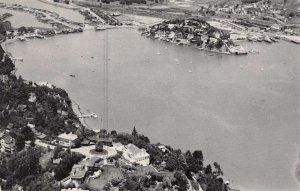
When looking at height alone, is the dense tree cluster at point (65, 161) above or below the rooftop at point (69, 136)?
above

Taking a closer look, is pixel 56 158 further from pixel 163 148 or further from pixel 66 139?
pixel 163 148

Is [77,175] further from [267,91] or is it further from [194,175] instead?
[267,91]

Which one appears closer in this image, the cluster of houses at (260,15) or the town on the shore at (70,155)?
the town on the shore at (70,155)

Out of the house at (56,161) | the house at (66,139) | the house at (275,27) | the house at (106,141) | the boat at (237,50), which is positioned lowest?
the boat at (237,50)

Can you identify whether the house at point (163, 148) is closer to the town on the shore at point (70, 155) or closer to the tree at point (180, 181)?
the town on the shore at point (70, 155)

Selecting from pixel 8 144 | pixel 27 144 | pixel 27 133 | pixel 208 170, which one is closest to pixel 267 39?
pixel 208 170

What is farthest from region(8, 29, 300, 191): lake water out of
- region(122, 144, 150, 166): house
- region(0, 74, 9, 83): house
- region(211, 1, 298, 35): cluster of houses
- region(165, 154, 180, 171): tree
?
region(211, 1, 298, 35): cluster of houses

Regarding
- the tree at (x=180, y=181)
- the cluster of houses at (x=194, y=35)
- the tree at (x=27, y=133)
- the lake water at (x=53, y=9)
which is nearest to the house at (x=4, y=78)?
the tree at (x=27, y=133)
